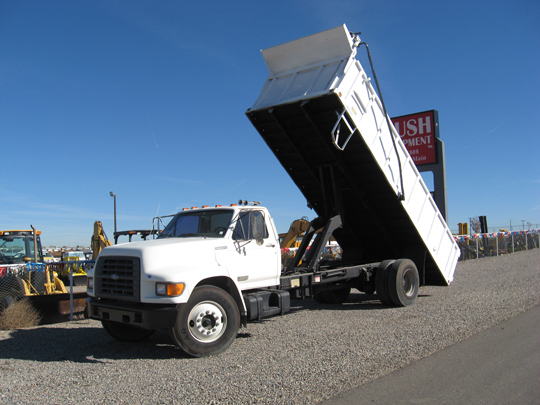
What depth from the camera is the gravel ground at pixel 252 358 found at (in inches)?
178

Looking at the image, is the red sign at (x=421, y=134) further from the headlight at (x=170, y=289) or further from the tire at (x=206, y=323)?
the headlight at (x=170, y=289)

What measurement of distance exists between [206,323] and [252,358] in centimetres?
78

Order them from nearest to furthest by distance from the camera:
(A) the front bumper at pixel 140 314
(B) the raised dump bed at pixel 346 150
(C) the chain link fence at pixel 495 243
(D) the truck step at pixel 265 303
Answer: (A) the front bumper at pixel 140 314 → (D) the truck step at pixel 265 303 → (B) the raised dump bed at pixel 346 150 → (C) the chain link fence at pixel 495 243

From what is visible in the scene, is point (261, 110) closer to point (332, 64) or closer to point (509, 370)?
point (332, 64)

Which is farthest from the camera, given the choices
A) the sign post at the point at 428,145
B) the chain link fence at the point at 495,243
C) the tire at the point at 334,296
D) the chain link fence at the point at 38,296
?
the chain link fence at the point at 495,243

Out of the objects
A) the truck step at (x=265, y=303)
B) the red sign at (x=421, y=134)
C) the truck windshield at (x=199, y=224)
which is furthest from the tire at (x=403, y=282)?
the red sign at (x=421, y=134)

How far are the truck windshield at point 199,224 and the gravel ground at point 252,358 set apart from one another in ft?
5.66

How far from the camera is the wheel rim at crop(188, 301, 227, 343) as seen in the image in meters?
5.85

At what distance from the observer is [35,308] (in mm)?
8789

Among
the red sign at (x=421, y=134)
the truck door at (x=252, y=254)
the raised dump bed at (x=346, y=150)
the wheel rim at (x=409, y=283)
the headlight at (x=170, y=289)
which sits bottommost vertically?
the wheel rim at (x=409, y=283)

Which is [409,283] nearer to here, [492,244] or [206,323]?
[206,323]

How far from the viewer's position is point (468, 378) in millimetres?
4660

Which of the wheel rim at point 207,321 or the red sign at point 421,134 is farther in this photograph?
the red sign at point 421,134

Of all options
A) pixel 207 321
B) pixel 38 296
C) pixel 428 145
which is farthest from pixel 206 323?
pixel 428 145
